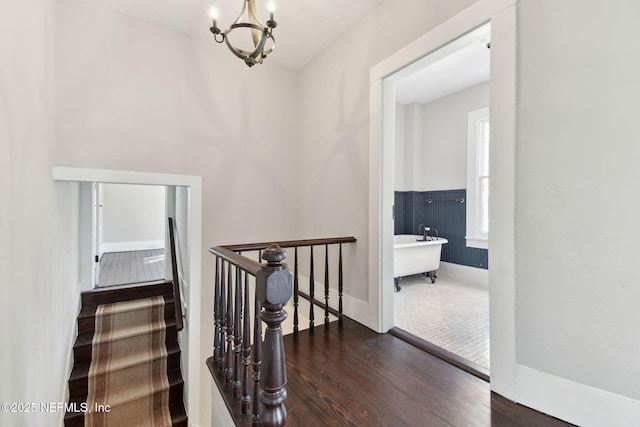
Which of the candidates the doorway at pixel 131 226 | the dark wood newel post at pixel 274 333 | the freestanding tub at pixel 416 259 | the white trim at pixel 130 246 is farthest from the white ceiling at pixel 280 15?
the white trim at pixel 130 246

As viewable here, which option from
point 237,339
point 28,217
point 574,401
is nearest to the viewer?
point 574,401

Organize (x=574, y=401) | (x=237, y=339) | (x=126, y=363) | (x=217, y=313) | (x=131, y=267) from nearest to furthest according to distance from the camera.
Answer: (x=574, y=401)
(x=237, y=339)
(x=217, y=313)
(x=126, y=363)
(x=131, y=267)

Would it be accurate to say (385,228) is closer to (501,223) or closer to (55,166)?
(501,223)

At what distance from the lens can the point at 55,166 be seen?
205 cm

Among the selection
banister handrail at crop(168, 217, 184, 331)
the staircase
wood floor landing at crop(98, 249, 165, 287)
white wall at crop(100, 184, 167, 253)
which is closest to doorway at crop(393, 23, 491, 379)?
banister handrail at crop(168, 217, 184, 331)

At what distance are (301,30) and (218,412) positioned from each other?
10.1 feet

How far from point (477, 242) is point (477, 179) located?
931 mm

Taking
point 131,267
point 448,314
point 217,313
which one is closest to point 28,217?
point 217,313

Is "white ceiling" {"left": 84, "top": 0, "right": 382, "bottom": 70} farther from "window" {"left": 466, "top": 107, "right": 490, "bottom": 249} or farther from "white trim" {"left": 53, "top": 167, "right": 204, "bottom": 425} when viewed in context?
"window" {"left": 466, "top": 107, "right": 490, "bottom": 249}

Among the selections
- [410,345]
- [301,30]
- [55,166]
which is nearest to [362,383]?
[410,345]

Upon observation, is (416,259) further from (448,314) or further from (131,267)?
(131,267)

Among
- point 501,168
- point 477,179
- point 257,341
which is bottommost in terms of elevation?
point 257,341

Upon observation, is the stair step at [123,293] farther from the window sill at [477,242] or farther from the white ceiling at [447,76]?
the window sill at [477,242]

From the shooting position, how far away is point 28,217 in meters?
1.32
